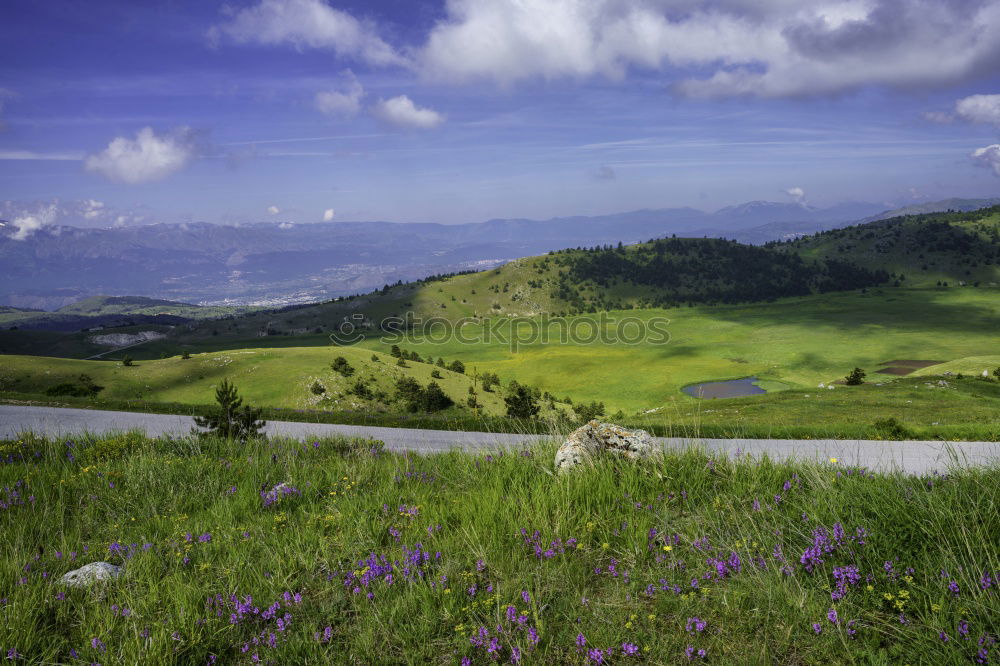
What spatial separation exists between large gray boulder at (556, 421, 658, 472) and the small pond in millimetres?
69785

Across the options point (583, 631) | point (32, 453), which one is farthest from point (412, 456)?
point (32, 453)

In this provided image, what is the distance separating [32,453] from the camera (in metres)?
9.91

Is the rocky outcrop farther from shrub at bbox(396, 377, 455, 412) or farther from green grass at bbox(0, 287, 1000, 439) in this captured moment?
shrub at bbox(396, 377, 455, 412)

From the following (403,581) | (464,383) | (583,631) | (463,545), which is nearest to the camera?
(583,631)

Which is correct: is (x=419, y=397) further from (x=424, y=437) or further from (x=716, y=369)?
(x=716, y=369)

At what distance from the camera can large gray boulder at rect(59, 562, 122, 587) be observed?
16.3 ft

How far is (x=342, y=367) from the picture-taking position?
2361 inches

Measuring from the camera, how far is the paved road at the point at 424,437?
45.2ft

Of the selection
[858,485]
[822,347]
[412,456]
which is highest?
[858,485]

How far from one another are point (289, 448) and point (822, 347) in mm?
122738

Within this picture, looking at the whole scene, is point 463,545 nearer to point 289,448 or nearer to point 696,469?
point 696,469

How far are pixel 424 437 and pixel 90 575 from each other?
12.1 m

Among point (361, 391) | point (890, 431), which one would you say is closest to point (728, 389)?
point (361, 391)

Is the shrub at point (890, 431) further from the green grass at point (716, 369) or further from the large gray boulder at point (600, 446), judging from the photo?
the large gray boulder at point (600, 446)
